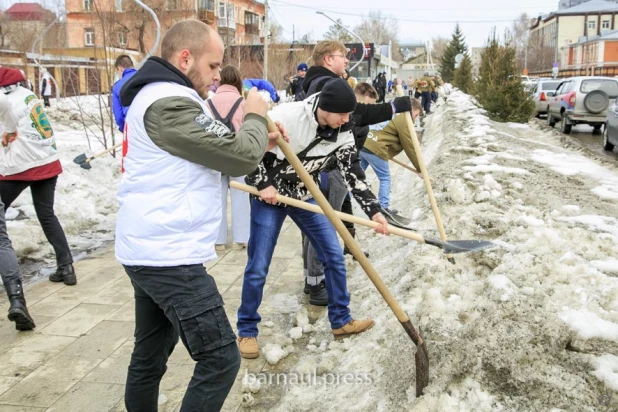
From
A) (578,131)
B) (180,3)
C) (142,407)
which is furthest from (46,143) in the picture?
(578,131)

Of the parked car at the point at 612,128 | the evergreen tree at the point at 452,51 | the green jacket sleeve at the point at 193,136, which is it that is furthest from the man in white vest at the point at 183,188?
the evergreen tree at the point at 452,51

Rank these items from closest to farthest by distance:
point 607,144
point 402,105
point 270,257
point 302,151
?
point 302,151, point 270,257, point 402,105, point 607,144

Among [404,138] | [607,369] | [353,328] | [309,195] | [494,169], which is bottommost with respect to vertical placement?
[353,328]

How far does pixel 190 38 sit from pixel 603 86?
1734 centimetres

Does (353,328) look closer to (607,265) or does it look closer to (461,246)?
(461,246)

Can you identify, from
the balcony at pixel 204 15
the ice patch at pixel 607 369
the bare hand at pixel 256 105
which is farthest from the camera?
the balcony at pixel 204 15

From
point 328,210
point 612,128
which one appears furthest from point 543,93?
point 328,210

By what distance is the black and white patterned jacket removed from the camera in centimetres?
349

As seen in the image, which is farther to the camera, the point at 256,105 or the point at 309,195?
the point at 309,195

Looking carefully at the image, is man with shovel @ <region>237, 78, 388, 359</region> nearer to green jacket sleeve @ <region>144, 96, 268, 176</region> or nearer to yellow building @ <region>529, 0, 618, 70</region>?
green jacket sleeve @ <region>144, 96, 268, 176</region>

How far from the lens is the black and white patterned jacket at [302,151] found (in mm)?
3494

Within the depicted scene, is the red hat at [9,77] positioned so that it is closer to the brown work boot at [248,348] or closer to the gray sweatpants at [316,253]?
the gray sweatpants at [316,253]

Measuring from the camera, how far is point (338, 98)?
3.30 m

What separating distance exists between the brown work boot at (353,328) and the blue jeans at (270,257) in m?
0.03
